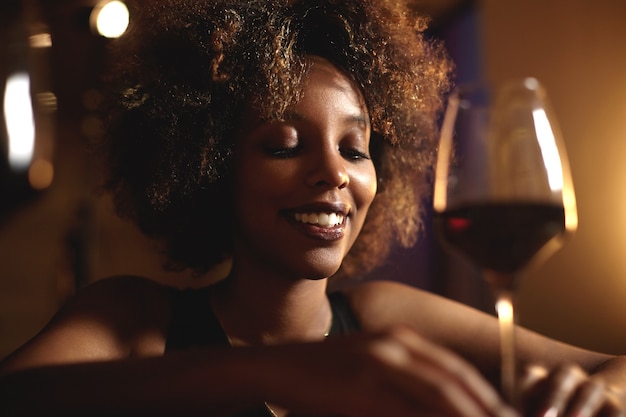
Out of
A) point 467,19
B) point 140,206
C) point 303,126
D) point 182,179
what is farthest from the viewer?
point 467,19

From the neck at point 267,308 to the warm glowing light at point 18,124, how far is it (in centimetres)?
58

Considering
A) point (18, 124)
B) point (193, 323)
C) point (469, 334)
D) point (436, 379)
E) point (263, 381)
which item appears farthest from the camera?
point (469, 334)

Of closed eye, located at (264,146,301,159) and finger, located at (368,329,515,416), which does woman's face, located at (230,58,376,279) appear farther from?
finger, located at (368,329,515,416)

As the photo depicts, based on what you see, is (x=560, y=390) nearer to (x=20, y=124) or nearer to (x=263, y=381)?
(x=263, y=381)

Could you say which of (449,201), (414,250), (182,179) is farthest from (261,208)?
(414,250)

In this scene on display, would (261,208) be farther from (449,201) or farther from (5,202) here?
(449,201)

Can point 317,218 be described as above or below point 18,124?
below

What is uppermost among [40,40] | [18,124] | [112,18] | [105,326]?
[112,18]

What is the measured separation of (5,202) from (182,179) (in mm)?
541

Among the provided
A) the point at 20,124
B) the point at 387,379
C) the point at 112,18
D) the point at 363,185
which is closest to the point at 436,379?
the point at 387,379

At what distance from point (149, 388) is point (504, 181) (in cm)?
44

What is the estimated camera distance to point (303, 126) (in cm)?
114

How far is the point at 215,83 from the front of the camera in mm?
1214

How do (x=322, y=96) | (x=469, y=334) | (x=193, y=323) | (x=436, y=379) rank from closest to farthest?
(x=436, y=379) → (x=322, y=96) → (x=193, y=323) → (x=469, y=334)
